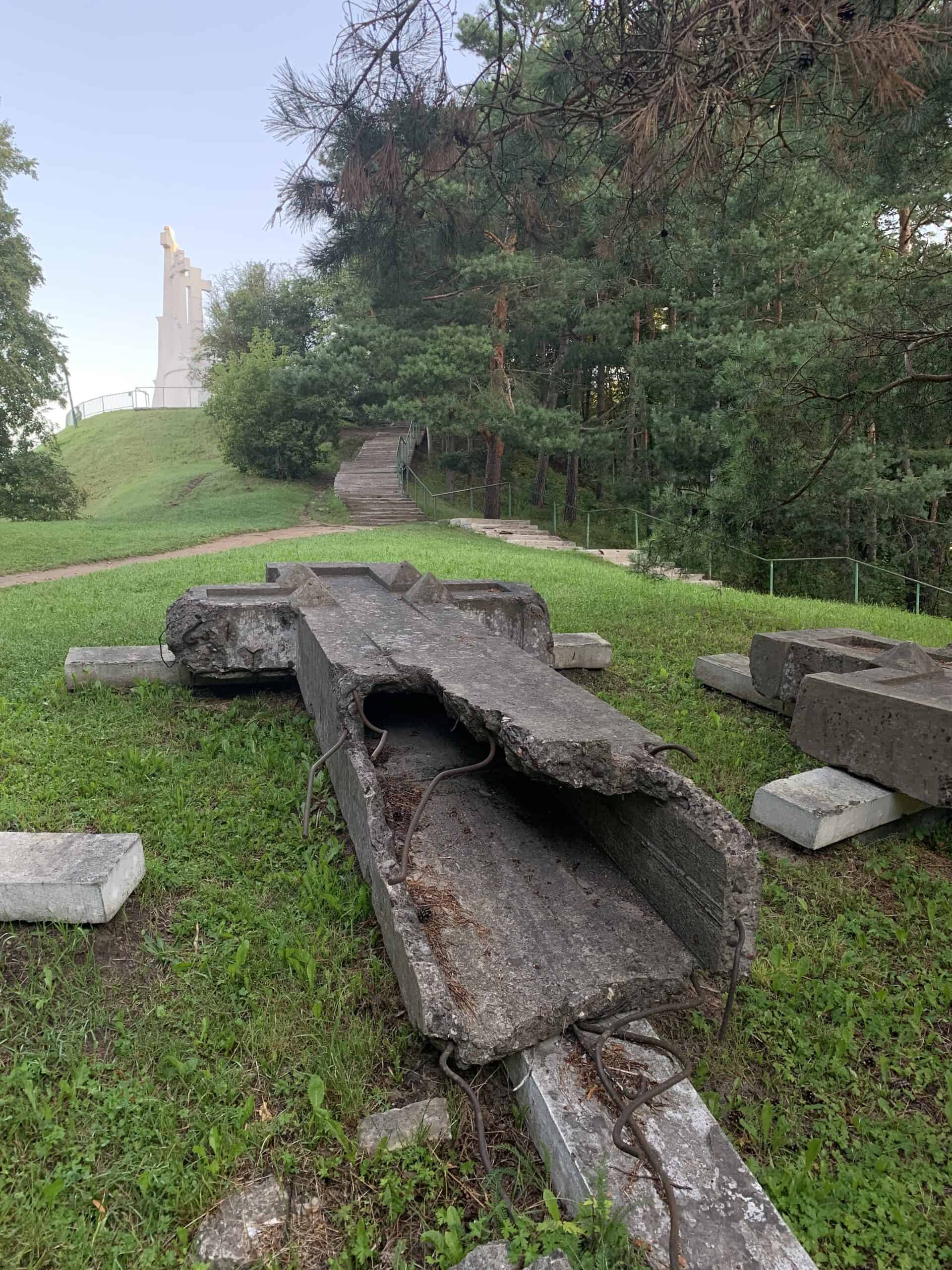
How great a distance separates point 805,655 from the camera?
15.5ft

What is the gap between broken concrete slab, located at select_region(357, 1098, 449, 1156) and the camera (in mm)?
1939

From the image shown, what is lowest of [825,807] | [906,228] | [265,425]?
[825,807]

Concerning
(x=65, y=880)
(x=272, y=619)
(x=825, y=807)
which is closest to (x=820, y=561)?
(x=825, y=807)

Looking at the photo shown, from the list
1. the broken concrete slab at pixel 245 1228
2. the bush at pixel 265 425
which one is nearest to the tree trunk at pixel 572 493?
the bush at pixel 265 425

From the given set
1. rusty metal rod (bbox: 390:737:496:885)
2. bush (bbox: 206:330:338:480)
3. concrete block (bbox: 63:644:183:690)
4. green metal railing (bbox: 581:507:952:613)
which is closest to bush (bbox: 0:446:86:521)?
bush (bbox: 206:330:338:480)

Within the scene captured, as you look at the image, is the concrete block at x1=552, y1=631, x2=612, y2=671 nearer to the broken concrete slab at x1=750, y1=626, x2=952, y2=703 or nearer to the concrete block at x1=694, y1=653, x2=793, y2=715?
the concrete block at x1=694, y1=653, x2=793, y2=715

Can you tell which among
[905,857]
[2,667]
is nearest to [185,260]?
[2,667]

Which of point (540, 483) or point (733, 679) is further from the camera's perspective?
point (540, 483)

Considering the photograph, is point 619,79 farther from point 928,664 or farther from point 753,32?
point 928,664

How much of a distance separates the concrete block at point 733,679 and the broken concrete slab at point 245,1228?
406 centimetres

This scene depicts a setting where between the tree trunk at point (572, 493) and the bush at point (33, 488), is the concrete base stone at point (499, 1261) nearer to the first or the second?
the bush at point (33, 488)

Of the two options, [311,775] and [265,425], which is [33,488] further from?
[311,775]

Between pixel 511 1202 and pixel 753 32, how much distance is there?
4722 millimetres

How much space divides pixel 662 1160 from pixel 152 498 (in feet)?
82.4
